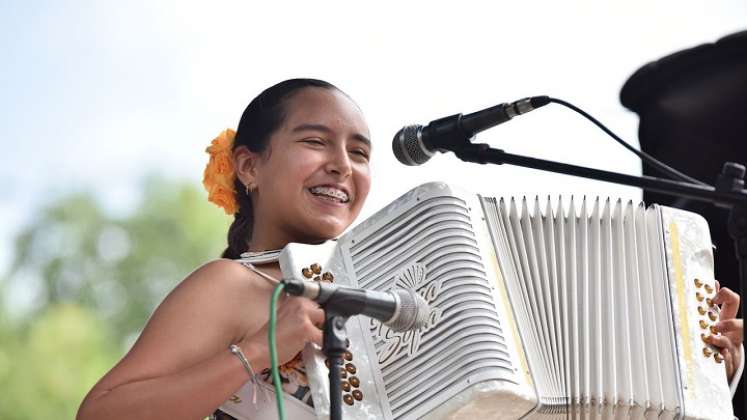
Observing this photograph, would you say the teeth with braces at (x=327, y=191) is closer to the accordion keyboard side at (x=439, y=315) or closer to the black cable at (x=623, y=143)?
the accordion keyboard side at (x=439, y=315)

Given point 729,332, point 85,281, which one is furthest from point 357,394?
point 85,281

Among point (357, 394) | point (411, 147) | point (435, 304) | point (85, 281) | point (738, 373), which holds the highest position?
point (411, 147)

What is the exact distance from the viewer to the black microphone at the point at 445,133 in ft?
7.57

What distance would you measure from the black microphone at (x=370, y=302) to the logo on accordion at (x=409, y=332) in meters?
0.05

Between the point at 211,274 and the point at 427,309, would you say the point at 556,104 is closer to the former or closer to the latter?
the point at 427,309

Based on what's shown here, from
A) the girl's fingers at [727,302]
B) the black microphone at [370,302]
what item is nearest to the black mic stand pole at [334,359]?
the black microphone at [370,302]

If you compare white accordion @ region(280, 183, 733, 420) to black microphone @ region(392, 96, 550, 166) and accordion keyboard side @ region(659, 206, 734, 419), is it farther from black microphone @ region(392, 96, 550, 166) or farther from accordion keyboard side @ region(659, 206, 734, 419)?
black microphone @ region(392, 96, 550, 166)

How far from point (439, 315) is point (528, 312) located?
24 centimetres

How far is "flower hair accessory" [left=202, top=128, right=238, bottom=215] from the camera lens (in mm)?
2986

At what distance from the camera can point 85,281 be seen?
1206cm

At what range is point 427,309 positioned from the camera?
2.37 m

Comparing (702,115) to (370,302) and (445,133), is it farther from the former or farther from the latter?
(370,302)

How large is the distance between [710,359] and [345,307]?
1.03 meters

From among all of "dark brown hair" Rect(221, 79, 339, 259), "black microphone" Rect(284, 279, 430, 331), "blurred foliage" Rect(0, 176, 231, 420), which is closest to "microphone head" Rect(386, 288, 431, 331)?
"black microphone" Rect(284, 279, 430, 331)
